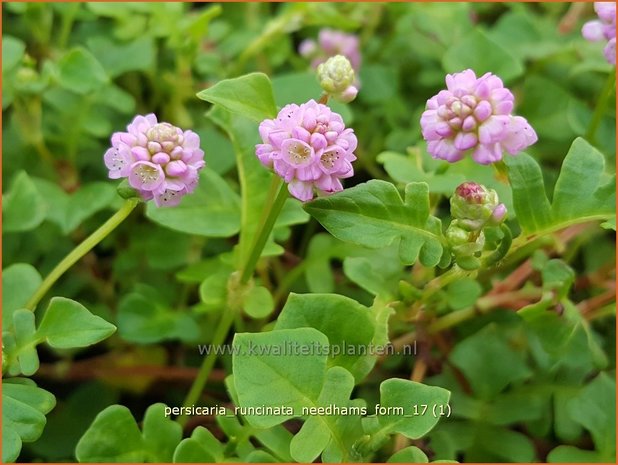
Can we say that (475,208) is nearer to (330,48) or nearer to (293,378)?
(293,378)

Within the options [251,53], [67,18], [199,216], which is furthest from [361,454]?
[67,18]

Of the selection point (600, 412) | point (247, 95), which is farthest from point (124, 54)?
point (600, 412)

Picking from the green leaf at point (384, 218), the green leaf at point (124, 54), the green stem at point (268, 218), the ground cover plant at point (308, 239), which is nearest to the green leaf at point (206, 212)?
the ground cover plant at point (308, 239)

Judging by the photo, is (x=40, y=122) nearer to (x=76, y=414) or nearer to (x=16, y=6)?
(x=16, y=6)

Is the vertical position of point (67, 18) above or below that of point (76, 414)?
above

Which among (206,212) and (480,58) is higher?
(480,58)

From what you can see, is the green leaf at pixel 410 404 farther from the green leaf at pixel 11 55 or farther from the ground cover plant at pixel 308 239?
the green leaf at pixel 11 55
